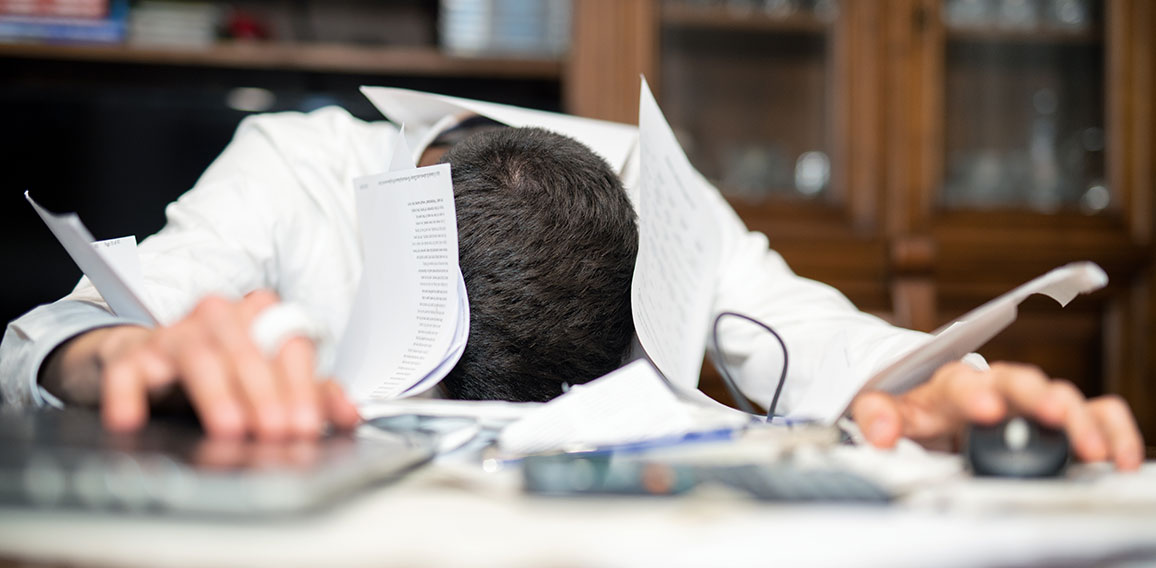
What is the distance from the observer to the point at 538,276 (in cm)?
60

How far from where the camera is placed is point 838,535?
10.2 inches

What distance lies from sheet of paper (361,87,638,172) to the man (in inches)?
2.6

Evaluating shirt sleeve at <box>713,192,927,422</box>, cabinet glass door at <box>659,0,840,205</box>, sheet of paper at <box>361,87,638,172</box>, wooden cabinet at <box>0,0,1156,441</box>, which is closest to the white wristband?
shirt sleeve at <box>713,192,927,422</box>

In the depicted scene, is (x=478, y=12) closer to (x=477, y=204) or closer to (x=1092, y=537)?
(x=477, y=204)

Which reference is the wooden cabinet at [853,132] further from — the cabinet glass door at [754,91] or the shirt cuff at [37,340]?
the shirt cuff at [37,340]

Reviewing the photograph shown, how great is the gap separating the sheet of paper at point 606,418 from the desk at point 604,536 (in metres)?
0.13

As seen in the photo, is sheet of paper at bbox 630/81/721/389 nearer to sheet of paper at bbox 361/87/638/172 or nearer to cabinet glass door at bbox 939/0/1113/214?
sheet of paper at bbox 361/87/638/172

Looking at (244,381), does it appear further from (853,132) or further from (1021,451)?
(853,132)

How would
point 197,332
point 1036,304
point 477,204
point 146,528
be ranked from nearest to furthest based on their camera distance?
1. point 146,528
2. point 197,332
3. point 477,204
4. point 1036,304

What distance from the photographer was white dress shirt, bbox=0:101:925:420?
2.28 ft

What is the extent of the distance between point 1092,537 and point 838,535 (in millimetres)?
75

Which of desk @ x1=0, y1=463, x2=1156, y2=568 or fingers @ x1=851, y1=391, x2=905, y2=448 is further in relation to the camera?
fingers @ x1=851, y1=391, x2=905, y2=448

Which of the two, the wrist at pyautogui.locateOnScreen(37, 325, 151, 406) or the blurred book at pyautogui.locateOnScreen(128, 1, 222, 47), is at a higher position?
the blurred book at pyautogui.locateOnScreen(128, 1, 222, 47)

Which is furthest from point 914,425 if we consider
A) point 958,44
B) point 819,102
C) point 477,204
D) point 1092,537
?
point 958,44
